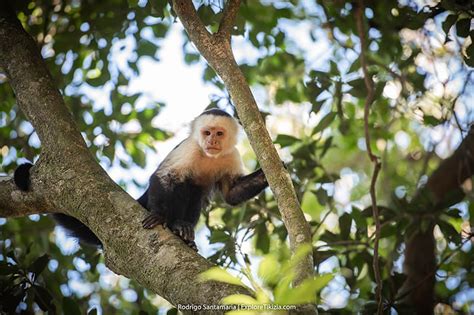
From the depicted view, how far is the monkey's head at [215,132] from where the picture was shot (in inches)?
152

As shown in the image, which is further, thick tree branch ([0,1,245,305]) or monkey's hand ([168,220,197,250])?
monkey's hand ([168,220,197,250])

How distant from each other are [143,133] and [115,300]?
6.16 feet

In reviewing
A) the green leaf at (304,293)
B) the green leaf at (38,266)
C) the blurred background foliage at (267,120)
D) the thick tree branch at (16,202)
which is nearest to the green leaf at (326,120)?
the blurred background foliage at (267,120)

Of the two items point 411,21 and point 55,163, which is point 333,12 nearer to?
point 411,21

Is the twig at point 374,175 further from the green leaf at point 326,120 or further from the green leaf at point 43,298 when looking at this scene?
the green leaf at point 43,298

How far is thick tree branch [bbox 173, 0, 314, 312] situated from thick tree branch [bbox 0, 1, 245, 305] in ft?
1.14

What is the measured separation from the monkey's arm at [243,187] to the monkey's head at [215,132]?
0.26 meters

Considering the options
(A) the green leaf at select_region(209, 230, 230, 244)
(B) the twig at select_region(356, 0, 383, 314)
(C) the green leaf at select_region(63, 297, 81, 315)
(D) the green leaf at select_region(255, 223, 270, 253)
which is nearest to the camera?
(B) the twig at select_region(356, 0, 383, 314)

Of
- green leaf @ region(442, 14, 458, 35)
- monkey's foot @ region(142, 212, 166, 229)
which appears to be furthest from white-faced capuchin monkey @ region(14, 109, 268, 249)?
green leaf @ region(442, 14, 458, 35)

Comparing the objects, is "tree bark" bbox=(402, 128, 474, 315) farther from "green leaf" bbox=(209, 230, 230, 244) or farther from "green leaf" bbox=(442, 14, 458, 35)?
"green leaf" bbox=(209, 230, 230, 244)

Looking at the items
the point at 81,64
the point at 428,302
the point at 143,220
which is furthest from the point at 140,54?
the point at 428,302

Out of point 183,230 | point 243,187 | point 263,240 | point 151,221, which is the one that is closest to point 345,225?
point 263,240

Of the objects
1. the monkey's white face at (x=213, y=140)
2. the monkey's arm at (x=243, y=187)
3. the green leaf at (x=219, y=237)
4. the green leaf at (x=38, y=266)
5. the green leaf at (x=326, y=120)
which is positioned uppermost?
the green leaf at (x=326, y=120)

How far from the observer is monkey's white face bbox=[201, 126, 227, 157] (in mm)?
3846
